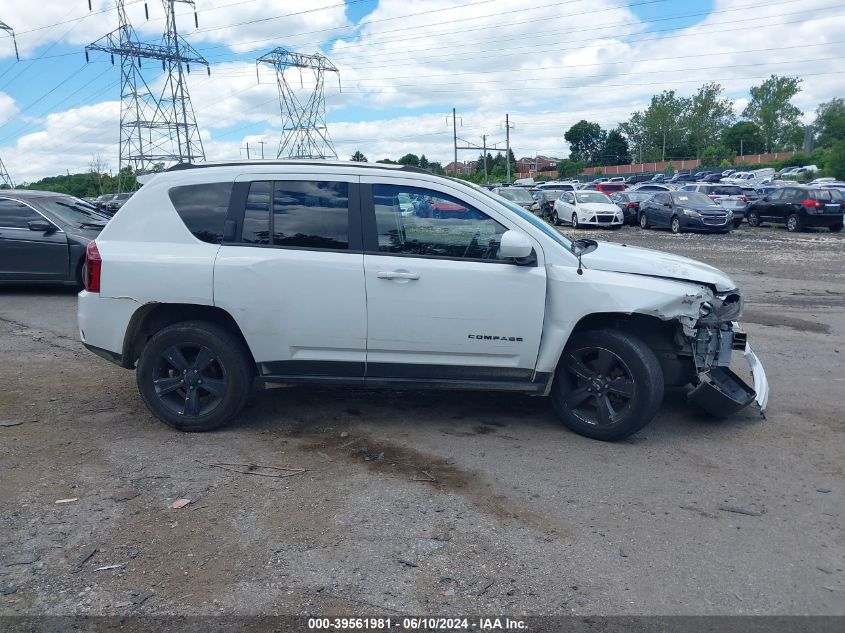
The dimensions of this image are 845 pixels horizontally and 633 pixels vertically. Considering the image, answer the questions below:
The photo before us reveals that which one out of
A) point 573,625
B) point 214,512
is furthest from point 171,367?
point 573,625

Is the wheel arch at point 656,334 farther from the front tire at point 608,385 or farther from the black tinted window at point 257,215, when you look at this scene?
the black tinted window at point 257,215

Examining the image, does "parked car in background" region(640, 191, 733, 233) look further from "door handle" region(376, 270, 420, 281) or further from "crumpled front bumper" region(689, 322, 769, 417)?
"door handle" region(376, 270, 420, 281)

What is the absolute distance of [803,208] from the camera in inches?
973

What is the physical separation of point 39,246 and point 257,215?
24.5 feet

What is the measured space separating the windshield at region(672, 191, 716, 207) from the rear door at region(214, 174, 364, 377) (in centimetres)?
2208

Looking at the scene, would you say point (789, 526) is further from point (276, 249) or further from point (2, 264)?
point (2, 264)

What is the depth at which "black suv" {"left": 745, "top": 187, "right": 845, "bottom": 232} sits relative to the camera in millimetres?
24203

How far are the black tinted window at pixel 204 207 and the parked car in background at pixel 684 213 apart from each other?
21.7 meters

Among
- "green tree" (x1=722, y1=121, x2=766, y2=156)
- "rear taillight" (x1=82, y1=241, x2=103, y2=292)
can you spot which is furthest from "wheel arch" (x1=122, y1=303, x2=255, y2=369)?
"green tree" (x1=722, y1=121, x2=766, y2=156)

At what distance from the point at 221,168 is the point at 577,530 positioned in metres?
3.55

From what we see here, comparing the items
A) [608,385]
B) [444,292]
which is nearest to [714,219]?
[608,385]

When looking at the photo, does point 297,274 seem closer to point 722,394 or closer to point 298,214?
point 298,214

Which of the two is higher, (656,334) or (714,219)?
(714,219)

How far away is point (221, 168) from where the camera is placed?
5.46 metres
